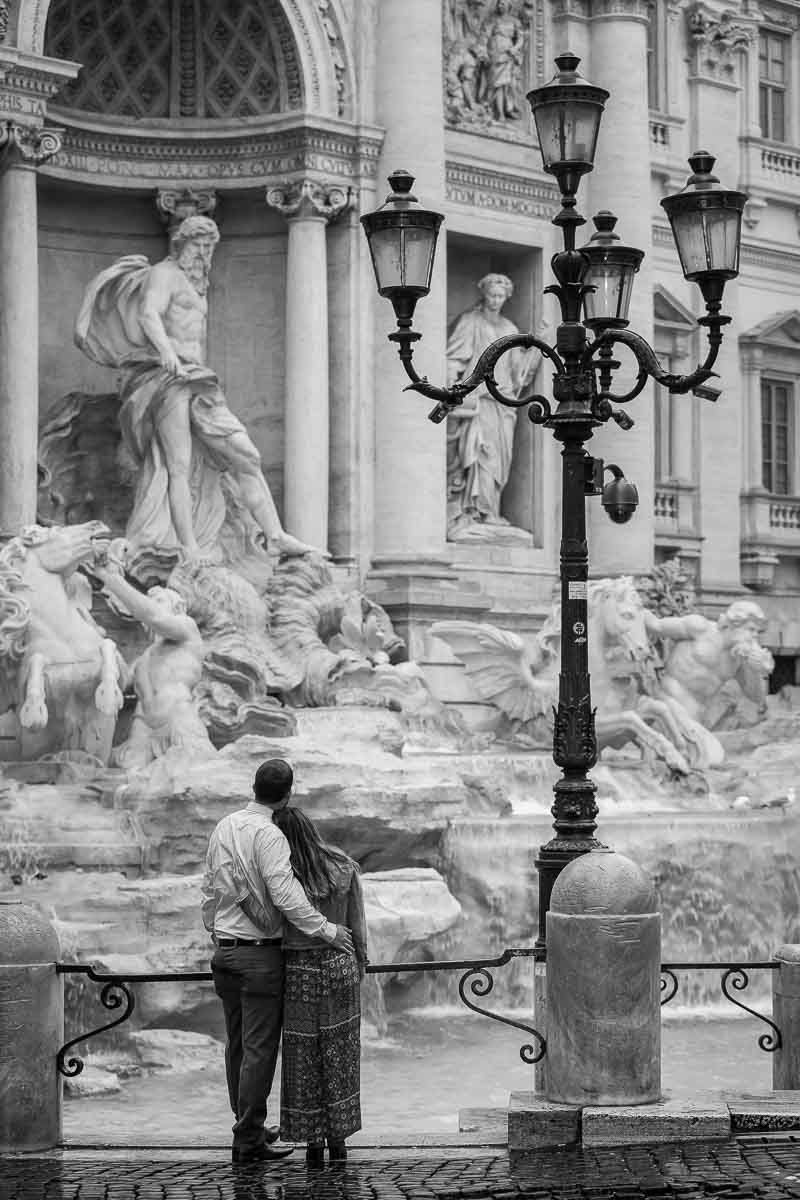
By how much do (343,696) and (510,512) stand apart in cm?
698

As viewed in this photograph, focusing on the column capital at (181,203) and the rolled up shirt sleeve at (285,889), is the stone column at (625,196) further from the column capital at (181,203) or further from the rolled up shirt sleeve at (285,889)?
the rolled up shirt sleeve at (285,889)

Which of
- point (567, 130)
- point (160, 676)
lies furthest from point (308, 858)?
point (160, 676)

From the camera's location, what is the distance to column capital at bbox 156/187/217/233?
80.5 ft

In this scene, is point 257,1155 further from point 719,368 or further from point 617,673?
point 719,368

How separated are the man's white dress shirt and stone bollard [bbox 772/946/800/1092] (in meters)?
2.68

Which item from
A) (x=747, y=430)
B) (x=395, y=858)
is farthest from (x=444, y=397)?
(x=747, y=430)

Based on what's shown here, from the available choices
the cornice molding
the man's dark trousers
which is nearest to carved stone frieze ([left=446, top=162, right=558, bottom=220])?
the cornice molding

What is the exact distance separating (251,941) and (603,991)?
152cm

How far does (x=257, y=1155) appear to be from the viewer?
9680 millimetres

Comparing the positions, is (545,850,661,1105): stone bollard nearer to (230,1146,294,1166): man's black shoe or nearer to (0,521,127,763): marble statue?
(230,1146,294,1166): man's black shoe

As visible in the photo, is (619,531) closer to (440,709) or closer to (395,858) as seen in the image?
(440,709)

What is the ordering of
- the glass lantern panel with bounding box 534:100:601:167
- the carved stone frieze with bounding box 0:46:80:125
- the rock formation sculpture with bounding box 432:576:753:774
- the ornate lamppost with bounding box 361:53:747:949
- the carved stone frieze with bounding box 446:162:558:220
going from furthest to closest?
the carved stone frieze with bounding box 446:162:558:220
the rock formation sculpture with bounding box 432:576:753:774
the carved stone frieze with bounding box 0:46:80:125
the glass lantern panel with bounding box 534:100:601:167
the ornate lamppost with bounding box 361:53:747:949

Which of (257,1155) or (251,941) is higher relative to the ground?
(251,941)

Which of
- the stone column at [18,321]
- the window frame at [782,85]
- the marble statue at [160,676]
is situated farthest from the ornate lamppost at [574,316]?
the window frame at [782,85]
